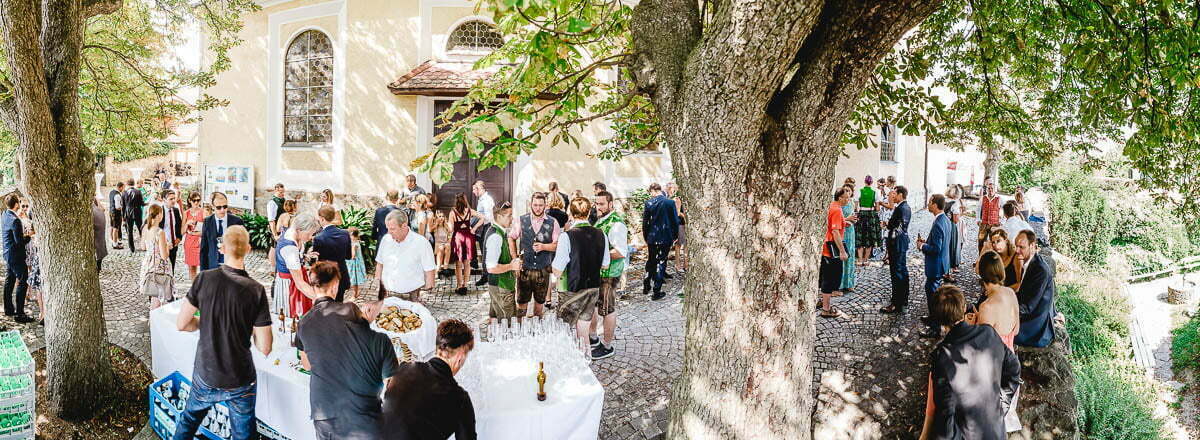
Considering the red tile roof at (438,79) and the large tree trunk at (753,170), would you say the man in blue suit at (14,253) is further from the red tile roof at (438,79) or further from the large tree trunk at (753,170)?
the large tree trunk at (753,170)

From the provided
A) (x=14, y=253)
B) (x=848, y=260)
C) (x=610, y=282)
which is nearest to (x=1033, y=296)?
(x=848, y=260)

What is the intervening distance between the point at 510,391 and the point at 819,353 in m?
3.96

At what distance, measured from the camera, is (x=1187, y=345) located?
54.2 ft

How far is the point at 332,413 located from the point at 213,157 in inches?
608

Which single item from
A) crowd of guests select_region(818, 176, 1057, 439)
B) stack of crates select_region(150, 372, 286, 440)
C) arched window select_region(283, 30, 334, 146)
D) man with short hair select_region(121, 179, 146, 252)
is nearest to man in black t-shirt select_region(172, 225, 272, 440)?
stack of crates select_region(150, 372, 286, 440)

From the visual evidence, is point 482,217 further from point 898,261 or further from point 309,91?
point 309,91

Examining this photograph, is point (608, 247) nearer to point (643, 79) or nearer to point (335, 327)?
point (643, 79)

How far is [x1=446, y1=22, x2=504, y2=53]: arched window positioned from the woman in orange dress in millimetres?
6718

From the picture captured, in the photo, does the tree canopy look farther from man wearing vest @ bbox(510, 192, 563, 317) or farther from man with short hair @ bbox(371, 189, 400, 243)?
man with short hair @ bbox(371, 189, 400, 243)

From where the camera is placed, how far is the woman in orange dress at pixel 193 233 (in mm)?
8547

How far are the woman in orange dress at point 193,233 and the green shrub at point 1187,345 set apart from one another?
21.8 metres

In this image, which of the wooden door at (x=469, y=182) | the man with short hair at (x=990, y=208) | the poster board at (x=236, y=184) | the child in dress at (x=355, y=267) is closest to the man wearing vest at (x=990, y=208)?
the man with short hair at (x=990, y=208)

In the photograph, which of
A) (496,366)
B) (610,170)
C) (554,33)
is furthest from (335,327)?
(610,170)

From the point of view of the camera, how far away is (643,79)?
3.94 metres
